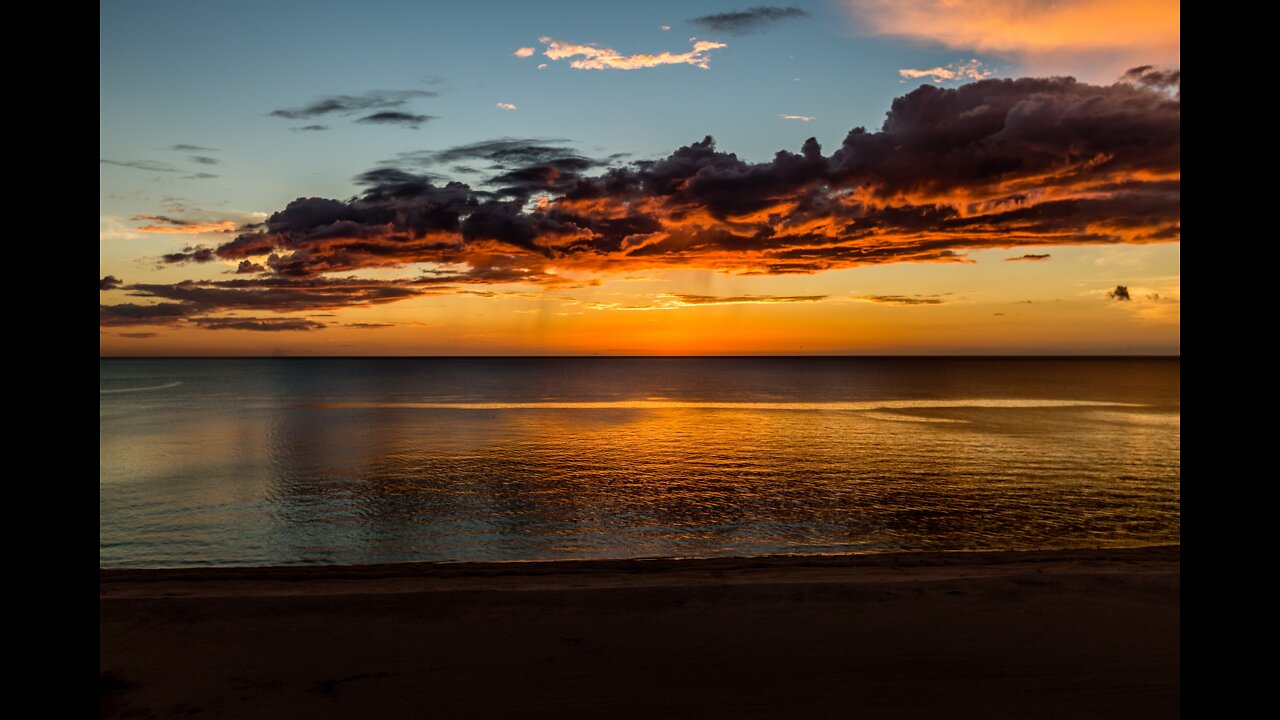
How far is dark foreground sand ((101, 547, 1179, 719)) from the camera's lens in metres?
6.47

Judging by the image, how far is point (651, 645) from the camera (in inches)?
307

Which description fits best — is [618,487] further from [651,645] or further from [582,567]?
[651,645]

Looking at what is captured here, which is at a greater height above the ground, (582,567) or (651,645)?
(651,645)

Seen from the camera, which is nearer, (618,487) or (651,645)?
(651,645)

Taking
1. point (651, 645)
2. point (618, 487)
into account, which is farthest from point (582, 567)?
point (618, 487)

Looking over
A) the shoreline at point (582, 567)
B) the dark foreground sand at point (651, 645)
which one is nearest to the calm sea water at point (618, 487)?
the shoreline at point (582, 567)

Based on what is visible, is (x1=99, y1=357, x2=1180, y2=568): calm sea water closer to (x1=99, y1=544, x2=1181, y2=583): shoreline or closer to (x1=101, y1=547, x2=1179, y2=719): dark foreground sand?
(x1=99, y1=544, x2=1181, y2=583): shoreline

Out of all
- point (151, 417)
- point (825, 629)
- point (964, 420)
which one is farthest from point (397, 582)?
point (151, 417)

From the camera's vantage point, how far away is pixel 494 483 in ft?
85.7

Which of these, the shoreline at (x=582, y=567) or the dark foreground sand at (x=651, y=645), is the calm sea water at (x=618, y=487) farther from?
the dark foreground sand at (x=651, y=645)

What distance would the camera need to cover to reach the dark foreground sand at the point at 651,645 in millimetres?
6469

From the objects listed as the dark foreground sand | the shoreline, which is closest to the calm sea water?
the shoreline
